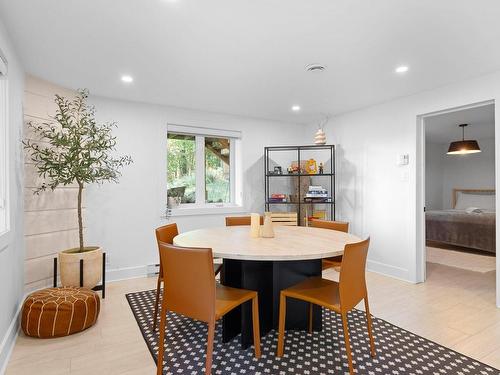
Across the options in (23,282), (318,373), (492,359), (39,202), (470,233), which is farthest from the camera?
(470,233)

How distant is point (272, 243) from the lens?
223 cm

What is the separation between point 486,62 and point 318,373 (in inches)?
115

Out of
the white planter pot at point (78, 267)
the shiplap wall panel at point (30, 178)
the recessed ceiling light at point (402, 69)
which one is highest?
the recessed ceiling light at point (402, 69)

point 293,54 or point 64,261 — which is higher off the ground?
point 293,54

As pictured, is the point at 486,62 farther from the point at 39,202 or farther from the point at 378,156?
the point at 39,202

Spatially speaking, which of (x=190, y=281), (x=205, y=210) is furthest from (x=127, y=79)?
(x=190, y=281)

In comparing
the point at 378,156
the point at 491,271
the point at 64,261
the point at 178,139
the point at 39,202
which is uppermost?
the point at 178,139

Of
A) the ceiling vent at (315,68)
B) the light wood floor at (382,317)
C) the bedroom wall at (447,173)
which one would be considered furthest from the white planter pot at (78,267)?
the bedroom wall at (447,173)

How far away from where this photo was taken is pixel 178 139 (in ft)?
14.2

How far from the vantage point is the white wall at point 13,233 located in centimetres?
205

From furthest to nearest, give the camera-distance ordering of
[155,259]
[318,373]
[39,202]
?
[155,259]
[39,202]
[318,373]

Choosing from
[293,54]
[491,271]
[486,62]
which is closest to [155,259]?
[293,54]

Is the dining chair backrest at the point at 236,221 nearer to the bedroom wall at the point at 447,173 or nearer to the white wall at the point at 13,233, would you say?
the white wall at the point at 13,233

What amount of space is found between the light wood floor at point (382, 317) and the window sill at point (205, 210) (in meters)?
0.94
